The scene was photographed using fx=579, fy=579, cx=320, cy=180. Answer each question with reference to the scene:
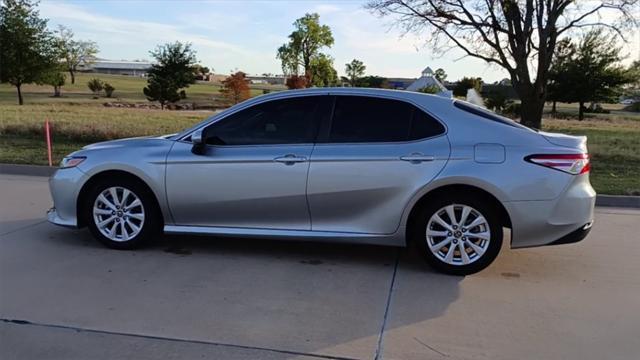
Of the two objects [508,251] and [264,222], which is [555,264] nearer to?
[508,251]

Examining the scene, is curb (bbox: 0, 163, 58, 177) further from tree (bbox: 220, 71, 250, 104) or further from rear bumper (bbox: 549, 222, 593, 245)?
tree (bbox: 220, 71, 250, 104)

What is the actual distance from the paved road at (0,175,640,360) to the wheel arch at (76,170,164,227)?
0.34 meters

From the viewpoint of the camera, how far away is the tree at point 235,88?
2116 inches

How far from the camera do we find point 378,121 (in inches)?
206

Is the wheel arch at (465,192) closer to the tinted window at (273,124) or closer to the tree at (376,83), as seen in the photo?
the tinted window at (273,124)

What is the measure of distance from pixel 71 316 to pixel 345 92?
2.98 m

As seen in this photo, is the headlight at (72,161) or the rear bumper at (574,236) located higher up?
the headlight at (72,161)

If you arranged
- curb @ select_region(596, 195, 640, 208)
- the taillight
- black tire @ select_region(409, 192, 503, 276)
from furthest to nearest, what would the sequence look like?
curb @ select_region(596, 195, 640, 208) < black tire @ select_region(409, 192, 503, 276) < the taillight

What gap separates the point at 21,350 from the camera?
3553 mm

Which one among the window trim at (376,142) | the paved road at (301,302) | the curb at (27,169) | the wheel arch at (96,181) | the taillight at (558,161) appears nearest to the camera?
the paved road at (301,302)

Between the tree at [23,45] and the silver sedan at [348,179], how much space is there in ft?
124

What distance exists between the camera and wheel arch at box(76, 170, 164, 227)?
18.4 feet

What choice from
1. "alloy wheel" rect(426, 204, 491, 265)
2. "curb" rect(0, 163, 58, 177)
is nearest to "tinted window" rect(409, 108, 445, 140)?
"alloy wheel" rect(426, 204, 491, 265)

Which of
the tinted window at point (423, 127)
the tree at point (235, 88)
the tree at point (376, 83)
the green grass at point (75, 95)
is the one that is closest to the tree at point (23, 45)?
the green grass at point (75, 95)
